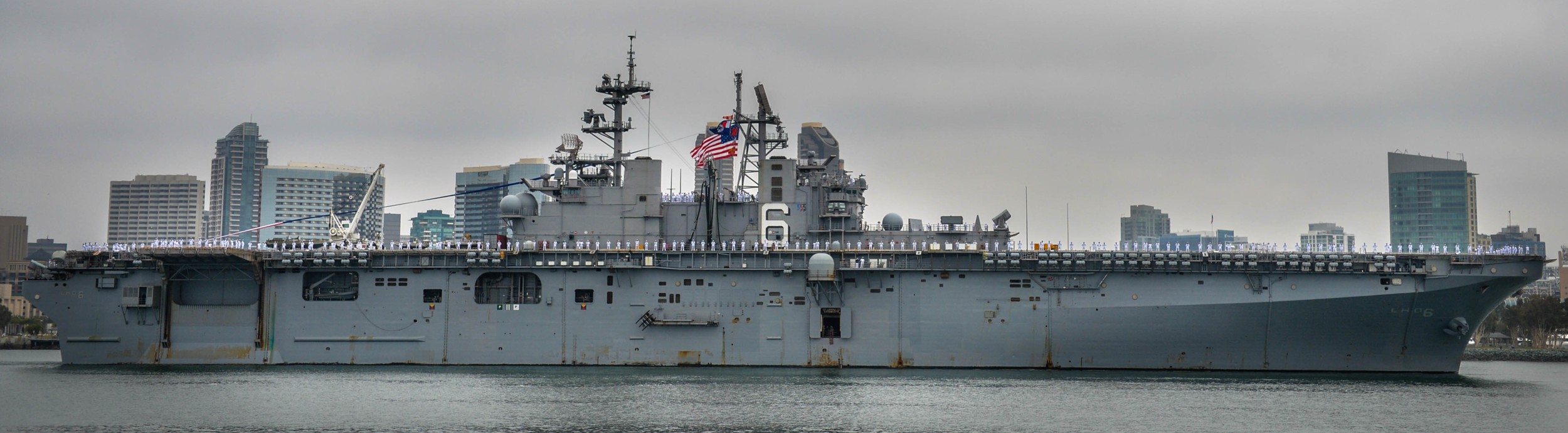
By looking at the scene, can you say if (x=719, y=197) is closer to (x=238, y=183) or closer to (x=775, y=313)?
(x=775, y=313)

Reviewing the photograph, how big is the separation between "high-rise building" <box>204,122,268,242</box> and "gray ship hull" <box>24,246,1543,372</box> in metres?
159

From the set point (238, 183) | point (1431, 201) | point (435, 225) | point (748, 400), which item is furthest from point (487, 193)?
point (748, 400)

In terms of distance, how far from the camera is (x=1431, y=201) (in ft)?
468

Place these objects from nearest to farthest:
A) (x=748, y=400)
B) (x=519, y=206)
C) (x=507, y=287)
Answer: (x=748, y=400) → (x=507, y=287) → (x=519, y=206)

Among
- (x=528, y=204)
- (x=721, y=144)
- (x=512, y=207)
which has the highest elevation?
(x=721, y=144)

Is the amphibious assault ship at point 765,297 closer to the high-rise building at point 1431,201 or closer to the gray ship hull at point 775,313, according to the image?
the gray ship hull at point 775,313

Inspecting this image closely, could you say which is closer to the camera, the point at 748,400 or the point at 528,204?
the point at 748,400

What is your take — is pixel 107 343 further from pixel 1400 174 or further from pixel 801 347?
pixel 1400 174

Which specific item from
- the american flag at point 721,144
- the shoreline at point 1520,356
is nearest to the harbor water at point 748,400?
the american flag at point 721,144

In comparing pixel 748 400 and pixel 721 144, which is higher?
pixel 721 144

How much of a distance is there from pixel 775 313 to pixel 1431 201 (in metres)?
123

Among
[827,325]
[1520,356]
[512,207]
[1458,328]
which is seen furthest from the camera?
[1520,356]

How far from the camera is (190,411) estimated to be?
101 ft

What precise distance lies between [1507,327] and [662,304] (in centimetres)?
6518
